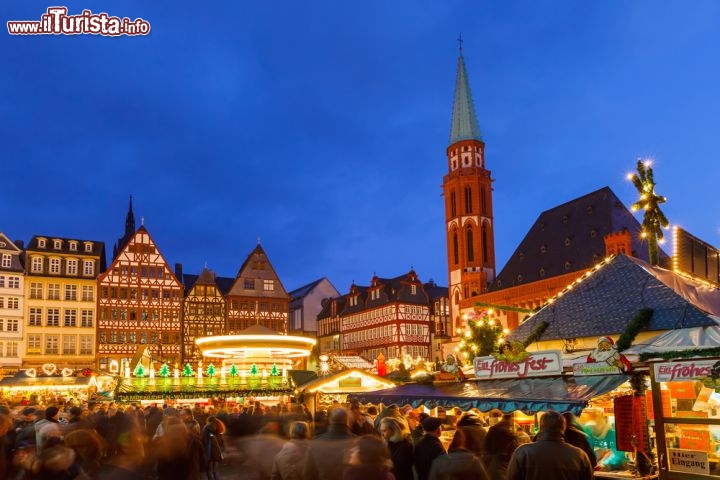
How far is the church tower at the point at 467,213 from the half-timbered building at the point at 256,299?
15.8 meters

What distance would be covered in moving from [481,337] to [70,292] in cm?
4213

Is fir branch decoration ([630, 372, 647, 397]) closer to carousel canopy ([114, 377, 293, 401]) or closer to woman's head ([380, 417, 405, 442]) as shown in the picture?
woman's head ([380, 417, 405, 442])

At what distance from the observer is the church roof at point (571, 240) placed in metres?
51.1

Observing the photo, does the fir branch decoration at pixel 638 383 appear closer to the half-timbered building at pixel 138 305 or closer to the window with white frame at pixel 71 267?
the half-timbered building at pixel 138 305

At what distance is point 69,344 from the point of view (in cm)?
5316

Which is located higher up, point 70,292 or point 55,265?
point 55,265

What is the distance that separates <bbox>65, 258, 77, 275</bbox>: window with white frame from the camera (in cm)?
5472

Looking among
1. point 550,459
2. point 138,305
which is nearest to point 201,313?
point 138,305

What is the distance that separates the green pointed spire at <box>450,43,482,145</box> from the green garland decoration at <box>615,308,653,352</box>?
55.7 meters

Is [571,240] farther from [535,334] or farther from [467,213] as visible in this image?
[535,334]

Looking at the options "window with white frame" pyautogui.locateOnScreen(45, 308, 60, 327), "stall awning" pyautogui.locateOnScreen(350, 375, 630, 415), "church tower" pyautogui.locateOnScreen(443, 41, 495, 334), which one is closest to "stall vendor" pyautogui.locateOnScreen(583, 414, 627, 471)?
"stall awning" pyautogui.locateOnScreen(350, 375, 630, 415)

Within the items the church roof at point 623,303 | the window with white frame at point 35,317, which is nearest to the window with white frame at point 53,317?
the window with white frame at point 35,317

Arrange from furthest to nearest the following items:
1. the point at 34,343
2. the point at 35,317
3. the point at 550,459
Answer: the point at 35,317
the point at 34,343
the point at 550,459

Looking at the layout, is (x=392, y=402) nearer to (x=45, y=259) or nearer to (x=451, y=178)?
(x=45, y=259)
